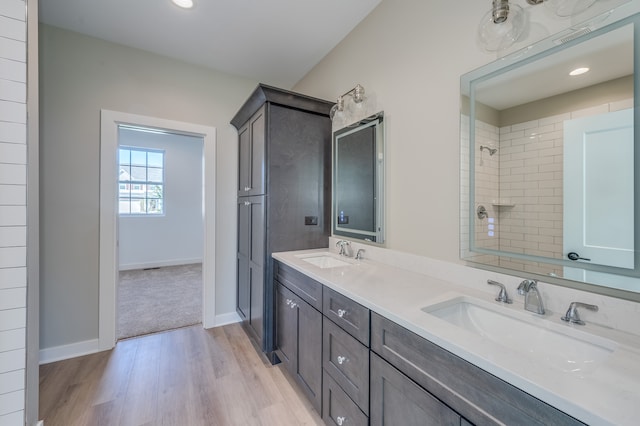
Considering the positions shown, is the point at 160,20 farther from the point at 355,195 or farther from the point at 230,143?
the point at 355,195

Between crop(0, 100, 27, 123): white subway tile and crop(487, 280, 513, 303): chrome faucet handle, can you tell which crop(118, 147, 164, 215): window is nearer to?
crop(0, 100, 27, 123): white subway tile

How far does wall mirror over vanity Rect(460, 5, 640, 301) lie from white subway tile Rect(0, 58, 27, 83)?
213 centimetres

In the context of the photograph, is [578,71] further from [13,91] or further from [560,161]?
[13,91]

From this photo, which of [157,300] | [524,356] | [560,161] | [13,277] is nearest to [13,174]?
[13,277]

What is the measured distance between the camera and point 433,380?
0.83 metres

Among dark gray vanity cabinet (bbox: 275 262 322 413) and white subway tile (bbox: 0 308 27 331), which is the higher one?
white subway tile (bbox: 0 308 27 331)

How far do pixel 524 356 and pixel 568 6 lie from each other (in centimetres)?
126

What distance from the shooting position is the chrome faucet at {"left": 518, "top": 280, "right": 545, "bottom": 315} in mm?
979

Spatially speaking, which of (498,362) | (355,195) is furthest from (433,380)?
(355,195)

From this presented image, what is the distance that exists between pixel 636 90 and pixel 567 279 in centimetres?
68

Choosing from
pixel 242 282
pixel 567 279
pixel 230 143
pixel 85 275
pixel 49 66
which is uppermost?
pixel 49 66

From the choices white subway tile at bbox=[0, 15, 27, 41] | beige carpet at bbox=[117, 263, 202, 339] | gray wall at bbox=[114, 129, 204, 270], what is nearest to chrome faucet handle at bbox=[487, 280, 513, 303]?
white subway tile at bbox=[0, 15, 27, 41]

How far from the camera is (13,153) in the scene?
3.94 ft

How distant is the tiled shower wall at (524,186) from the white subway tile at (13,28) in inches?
87.8
